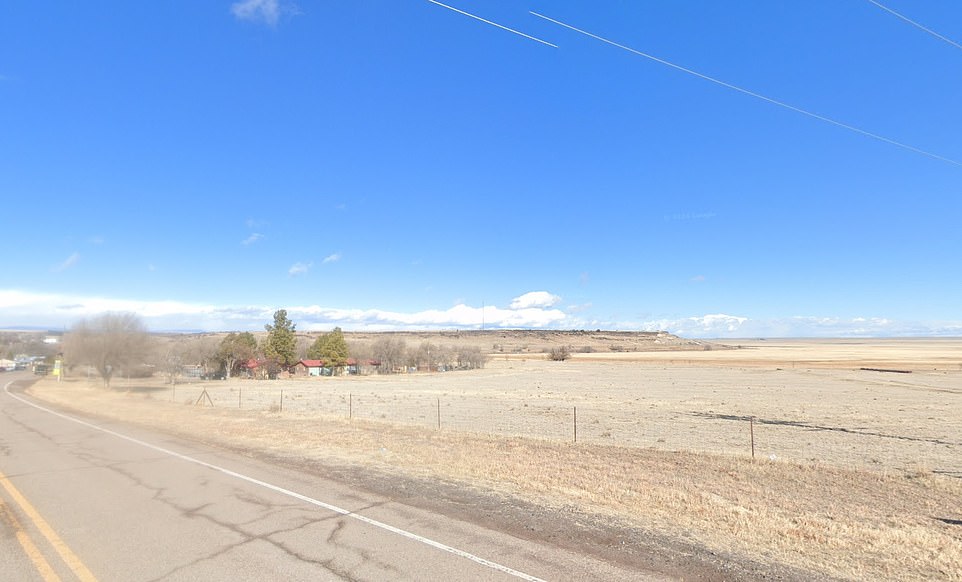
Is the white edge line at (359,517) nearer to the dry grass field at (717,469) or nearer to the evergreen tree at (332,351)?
the dry grass field at (717,469)

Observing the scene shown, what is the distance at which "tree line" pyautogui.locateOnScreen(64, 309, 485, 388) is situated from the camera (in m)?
58.3

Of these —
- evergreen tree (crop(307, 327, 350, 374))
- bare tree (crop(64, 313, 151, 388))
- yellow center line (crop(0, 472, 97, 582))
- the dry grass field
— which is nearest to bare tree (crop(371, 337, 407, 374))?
evergreen tree (crop(307, 327, 350, 374))

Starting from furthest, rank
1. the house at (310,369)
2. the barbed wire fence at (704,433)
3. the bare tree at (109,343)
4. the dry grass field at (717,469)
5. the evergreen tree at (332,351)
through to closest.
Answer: the evergreen tree at (332,351) → the house at (310,369) → the bare tree at (109,343) → the barbed wire fence at (704,433) → the dry grass field at (717,469)

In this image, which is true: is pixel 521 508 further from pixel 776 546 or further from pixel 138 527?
pixel 138 527

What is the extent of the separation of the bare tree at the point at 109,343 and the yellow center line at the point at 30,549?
190ft

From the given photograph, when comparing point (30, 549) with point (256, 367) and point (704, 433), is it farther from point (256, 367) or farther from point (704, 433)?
point (256, 367)

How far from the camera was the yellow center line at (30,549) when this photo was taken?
6.01 m

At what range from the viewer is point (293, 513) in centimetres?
824

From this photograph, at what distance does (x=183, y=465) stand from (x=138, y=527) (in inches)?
196

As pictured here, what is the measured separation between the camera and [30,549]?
22.3 feet

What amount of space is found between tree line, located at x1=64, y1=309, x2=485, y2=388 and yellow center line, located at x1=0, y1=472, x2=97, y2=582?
56.7m

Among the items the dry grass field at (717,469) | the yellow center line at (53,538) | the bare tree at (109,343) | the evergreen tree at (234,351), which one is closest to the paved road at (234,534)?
the yellow center line at (53,538)

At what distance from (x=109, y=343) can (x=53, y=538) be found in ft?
198

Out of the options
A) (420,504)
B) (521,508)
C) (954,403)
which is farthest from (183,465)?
(954,403)
